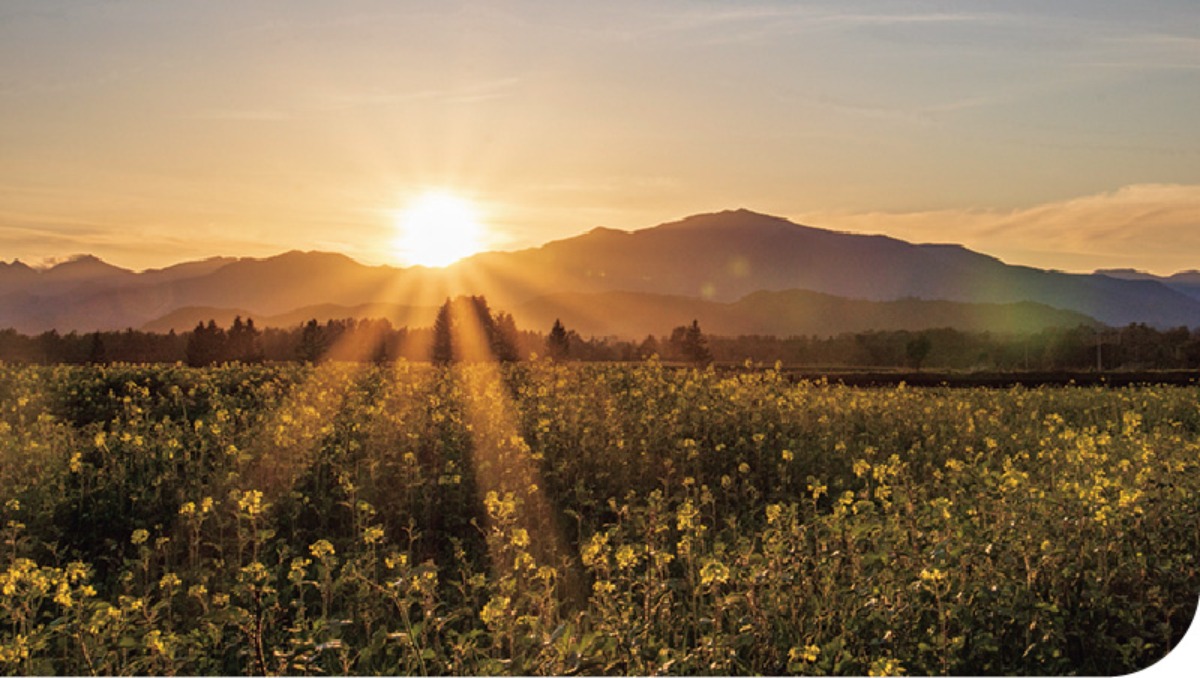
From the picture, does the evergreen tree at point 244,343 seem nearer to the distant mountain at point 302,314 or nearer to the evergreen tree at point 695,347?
the distant mountain at point 302,314

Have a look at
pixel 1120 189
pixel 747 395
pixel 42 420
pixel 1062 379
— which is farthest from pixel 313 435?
pixel 1062 379

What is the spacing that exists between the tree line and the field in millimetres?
889

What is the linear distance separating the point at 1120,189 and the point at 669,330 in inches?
235

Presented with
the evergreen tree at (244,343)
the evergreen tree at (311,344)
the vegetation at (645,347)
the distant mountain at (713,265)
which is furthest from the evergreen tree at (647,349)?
the evergreen tree at (244,343)

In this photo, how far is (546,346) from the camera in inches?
564

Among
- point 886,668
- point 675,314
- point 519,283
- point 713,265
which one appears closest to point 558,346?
point 675,314

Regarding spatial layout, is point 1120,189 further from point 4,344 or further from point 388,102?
point 4,344

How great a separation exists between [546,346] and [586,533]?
7.18 meters

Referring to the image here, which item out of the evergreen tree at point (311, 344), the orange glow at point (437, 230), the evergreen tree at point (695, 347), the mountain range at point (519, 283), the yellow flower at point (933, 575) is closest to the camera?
the yellow flower at point (933, 575)

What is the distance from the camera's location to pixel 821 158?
6.84 m

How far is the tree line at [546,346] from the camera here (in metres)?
11.5

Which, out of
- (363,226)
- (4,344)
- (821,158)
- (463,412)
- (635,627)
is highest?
(821,158)

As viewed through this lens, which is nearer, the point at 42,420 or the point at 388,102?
the point at 388,102

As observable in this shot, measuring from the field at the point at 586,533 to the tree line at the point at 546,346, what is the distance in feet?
2.92
